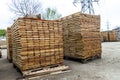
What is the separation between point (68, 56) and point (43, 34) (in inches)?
131

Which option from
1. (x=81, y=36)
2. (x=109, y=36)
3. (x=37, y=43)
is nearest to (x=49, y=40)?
(x=37, y=43)

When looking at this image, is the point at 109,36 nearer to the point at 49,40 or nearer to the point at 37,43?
the point at 49,40

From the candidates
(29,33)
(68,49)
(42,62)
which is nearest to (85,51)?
(68,49)

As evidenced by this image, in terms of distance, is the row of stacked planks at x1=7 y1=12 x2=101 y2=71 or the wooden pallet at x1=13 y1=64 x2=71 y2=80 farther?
the row of stacked planks at x1=7 y1=12 x2=101 y2=71

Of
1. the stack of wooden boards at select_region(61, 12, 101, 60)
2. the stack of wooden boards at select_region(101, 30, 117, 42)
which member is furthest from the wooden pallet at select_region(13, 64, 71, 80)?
the stack of wooden boards at select_region(101, 30, 117, 42)

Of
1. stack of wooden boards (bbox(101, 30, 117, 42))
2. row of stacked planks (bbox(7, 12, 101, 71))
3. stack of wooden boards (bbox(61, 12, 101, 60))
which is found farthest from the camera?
stack of wooden boards (bbox(101, 30, 117, 42))

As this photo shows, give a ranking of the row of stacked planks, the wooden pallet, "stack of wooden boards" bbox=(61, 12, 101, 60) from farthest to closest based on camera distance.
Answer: "stack of wooden boards" bbox=(61, 12, 101, 60) < the row of stacked planks < the wooden pallet

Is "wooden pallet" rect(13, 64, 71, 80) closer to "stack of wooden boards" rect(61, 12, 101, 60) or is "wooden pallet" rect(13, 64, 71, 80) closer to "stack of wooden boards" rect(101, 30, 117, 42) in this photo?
"stack of wooden boards" rect(61, 12, 101, 60)

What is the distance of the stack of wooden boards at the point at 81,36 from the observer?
8.12 m

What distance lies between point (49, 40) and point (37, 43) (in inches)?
21.3

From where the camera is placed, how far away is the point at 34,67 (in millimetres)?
6152

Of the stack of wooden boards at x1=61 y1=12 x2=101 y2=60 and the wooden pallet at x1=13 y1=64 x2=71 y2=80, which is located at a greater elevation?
the stack of wooden boards at x1=61 y1=12 x2=101 y2=60

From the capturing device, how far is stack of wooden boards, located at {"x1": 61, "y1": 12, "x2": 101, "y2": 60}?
320 inches

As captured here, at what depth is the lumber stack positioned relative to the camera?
233 inches
